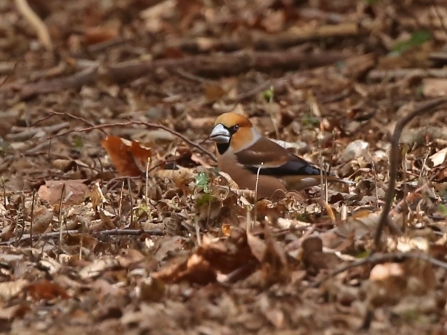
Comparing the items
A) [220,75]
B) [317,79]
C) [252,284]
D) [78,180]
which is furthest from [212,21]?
[252,284]

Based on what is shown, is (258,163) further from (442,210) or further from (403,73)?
(403,73)

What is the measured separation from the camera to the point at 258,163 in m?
5.61

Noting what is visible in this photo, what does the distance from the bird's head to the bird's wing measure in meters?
0.07

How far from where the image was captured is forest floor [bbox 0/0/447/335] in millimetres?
3352

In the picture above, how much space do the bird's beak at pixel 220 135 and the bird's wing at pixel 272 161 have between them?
0.15 m

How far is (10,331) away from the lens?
3371 millimetres

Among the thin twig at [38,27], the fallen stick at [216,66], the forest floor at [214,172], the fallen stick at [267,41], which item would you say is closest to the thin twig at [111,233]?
the forest floor at [214,172]

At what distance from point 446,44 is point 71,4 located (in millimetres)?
6677

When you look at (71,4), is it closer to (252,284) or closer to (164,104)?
(164,104)

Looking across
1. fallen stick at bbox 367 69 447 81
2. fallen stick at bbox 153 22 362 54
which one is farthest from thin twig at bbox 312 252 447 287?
fallen stick at bbox 153 22 362 54

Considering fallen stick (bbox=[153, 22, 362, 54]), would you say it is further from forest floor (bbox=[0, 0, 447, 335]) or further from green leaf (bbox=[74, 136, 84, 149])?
green leaf (bbox=[74, 136, 84, 149])

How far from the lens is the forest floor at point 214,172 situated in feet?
11.0

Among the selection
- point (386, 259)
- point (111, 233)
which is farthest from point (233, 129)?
point (386, 259)

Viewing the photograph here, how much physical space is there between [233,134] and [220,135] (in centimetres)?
10
